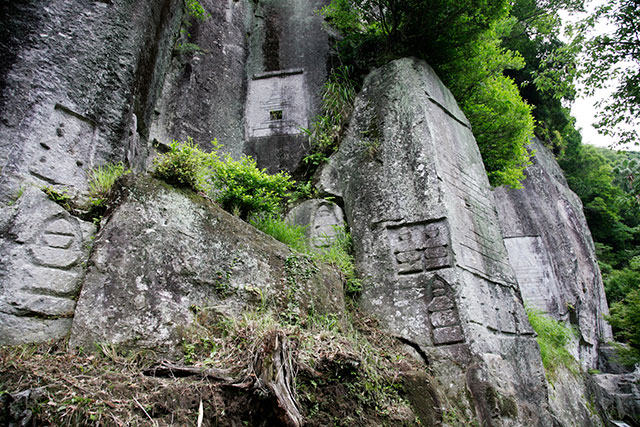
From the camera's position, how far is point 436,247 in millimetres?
4918

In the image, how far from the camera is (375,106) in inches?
249

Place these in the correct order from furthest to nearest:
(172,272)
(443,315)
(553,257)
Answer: (553,257)
(443,315)
(172,272)

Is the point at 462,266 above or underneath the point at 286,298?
above

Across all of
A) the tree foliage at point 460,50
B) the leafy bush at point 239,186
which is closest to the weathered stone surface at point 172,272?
the leafy bush at point 239,186

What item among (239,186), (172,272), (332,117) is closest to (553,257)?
(332,117)

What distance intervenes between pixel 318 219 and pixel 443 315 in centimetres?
214

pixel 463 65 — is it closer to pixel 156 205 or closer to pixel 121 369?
pixel 156 205

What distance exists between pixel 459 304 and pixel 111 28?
4710 mm

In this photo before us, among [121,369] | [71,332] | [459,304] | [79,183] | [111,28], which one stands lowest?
[121,369]

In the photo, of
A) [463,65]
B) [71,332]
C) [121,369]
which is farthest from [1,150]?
[463,65]

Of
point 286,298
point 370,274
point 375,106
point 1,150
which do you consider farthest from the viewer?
point 375,106

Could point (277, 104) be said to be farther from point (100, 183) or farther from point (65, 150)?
point (100, 183)

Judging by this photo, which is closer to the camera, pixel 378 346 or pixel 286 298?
pixel 286 298

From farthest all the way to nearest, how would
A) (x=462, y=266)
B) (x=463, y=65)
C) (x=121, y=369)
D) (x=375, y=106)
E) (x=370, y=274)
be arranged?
(x=463, y=65) → (x=375, y=106) → (x=370, y=274) → (x=462, y=266) → (x=121, y=369)
